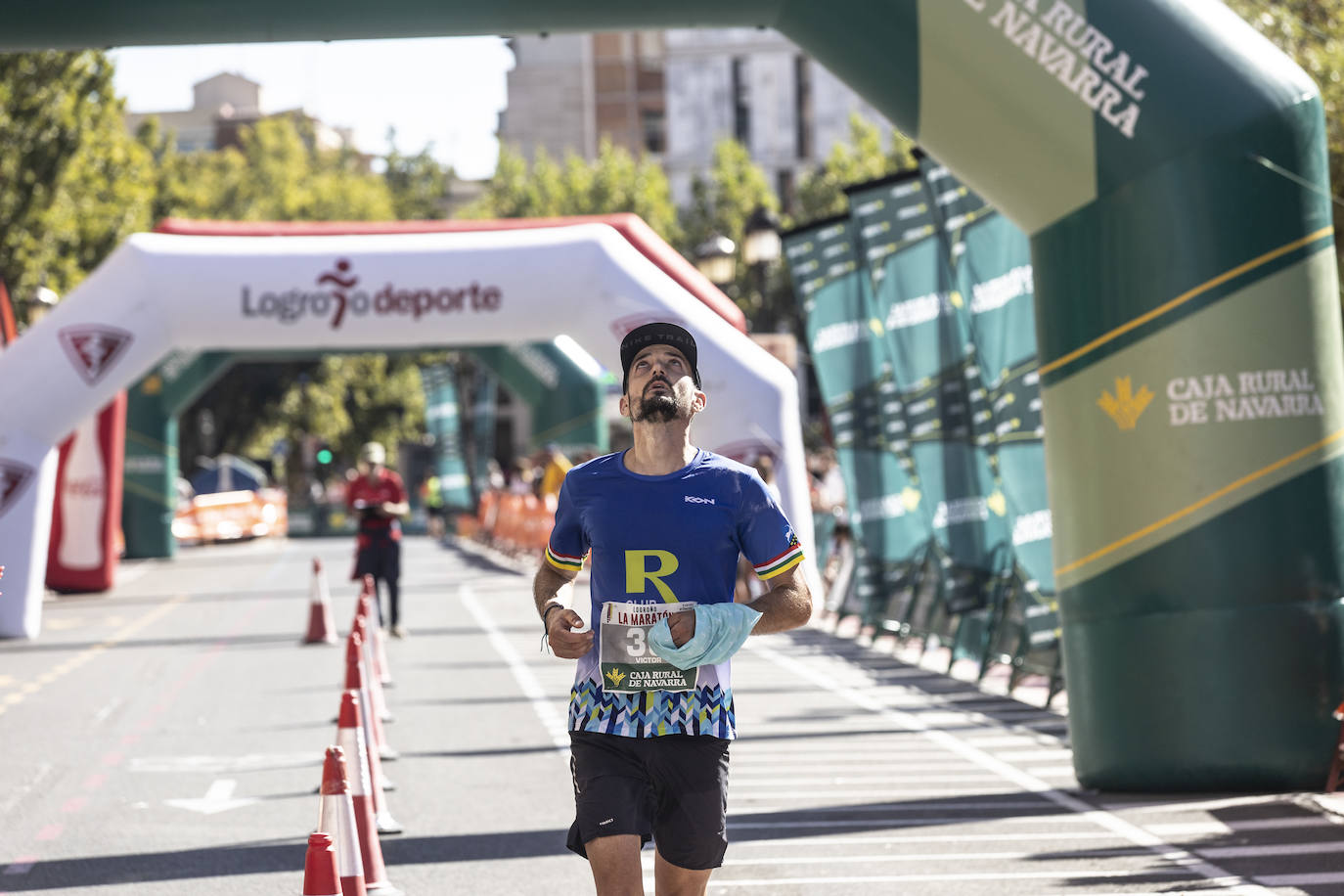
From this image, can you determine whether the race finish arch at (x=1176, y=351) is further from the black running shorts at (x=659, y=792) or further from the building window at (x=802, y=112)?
the building window at (x=802, y=112)

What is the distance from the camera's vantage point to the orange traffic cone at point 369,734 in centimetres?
956

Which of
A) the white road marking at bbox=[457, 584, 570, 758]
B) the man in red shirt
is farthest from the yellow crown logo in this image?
the man in red shirt

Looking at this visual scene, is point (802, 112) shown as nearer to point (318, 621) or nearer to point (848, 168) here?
point (848, 168)

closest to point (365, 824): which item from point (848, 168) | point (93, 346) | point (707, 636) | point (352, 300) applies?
point (707, 636)

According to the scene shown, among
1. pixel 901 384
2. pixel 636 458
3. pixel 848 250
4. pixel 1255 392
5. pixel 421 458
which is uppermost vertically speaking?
pixel 421 458

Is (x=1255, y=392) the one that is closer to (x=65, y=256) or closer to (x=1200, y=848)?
(x=1200, y=848)

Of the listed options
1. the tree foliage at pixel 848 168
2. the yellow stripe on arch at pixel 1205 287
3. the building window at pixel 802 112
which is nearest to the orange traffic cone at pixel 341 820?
the yellow stripe on arch at pixel 1205 287

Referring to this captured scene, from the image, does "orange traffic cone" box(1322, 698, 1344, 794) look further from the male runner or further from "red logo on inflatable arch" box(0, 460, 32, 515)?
"red logo on inflatable arch" box(0, 460, 32, 515)

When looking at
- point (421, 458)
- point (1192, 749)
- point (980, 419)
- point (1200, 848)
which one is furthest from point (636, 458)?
point (421, 458)

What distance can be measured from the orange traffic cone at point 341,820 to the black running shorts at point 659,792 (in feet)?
3.84

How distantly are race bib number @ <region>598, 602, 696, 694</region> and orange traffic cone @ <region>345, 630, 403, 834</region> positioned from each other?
13.0 feet

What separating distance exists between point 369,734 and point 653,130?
310ft

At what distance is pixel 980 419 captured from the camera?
16.4 m

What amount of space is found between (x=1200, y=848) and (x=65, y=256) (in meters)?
33.7
